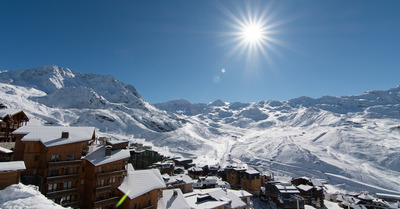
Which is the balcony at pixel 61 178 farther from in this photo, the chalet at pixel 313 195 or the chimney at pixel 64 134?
the chalet at pixel 313 195

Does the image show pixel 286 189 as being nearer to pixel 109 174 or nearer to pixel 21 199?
pixel 109 174

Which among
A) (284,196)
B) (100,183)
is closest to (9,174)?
(100,183)

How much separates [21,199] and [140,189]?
48.7 ft

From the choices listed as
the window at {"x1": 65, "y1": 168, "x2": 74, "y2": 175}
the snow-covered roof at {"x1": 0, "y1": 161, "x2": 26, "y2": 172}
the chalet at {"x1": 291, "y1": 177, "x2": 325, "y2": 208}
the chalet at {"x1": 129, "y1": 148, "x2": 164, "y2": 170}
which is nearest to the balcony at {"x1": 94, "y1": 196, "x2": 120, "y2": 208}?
the window at {"x1": 65, "y1": 168, "x2": 74, "y2": 175}

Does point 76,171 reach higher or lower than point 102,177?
higher

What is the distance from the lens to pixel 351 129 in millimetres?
162125

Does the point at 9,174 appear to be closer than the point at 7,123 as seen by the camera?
Yes

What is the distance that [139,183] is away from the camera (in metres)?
30.1

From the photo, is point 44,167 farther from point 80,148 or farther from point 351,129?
point 351,129

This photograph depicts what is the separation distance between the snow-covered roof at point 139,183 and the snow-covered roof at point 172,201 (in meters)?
4.11

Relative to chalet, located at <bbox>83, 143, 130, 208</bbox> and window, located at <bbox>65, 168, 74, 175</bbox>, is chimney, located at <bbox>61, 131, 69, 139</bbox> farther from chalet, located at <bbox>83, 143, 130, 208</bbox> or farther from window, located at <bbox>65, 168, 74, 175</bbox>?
window, located at <bbox>65, 168, 74, 175</bbox>

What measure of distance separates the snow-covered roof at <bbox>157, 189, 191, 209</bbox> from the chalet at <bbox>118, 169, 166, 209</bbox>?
201 cm

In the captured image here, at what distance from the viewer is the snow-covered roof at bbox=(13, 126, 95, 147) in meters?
25.5

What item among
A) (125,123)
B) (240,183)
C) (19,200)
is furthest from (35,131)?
(125,123)
